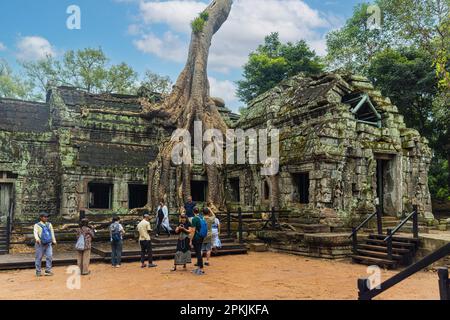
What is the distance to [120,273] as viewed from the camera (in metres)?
9.82

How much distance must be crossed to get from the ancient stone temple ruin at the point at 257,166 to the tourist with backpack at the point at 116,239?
5767 millimetres

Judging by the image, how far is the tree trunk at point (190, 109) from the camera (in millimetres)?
16922

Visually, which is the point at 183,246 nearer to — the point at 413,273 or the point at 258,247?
the point at 258,247

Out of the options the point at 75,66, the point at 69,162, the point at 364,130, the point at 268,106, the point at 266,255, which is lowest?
the point at 266,255

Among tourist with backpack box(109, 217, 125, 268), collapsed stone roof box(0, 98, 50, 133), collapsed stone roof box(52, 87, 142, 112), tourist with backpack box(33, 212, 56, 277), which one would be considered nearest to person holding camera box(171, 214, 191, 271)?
tourist with backpack box(109, 217, 125, 268)

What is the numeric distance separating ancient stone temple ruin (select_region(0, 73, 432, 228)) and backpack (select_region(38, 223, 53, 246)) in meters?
6.42

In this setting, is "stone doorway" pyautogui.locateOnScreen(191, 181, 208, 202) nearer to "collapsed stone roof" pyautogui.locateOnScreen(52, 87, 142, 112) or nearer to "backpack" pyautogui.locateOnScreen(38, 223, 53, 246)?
"collapsed stone roof" pyautogui.locateOnScreen(52, 87, 142, 112)

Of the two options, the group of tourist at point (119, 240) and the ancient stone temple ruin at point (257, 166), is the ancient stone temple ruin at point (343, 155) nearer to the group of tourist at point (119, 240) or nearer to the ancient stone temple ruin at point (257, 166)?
the ancient stone temple ruin at point (257, 166)

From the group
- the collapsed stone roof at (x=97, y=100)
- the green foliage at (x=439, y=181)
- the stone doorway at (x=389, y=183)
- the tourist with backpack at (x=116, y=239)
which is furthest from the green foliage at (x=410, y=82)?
the tourist with backpack at (x=116, y=239)

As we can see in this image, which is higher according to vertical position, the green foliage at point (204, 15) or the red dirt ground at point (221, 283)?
the green foliage at point (204, 15)

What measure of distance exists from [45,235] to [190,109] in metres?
10.8
